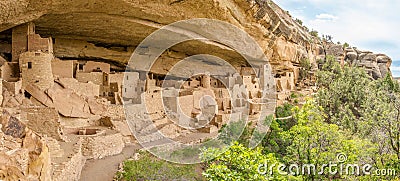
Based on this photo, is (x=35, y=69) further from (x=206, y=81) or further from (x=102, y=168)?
(x=206, y=81)

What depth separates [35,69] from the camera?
900 cm

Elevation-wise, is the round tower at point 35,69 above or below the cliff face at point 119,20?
below

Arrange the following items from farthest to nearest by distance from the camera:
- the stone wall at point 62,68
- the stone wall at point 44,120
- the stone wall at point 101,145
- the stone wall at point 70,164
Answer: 1. the stone wall at point 62,68
2. the stone wall at point 101,145
3. the stone wall at point 44,120
4. the stone wall at point 70,164

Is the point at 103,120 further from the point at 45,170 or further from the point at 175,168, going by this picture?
the point at 45,170

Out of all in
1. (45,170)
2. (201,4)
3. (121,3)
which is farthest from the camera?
(201,4)

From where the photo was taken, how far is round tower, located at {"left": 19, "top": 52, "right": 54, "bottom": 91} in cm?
891

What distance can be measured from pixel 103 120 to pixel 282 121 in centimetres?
845

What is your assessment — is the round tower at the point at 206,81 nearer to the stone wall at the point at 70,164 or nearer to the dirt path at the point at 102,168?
the dirt path at the point at 102,168

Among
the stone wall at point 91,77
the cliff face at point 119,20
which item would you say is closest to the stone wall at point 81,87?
the stone wall at point 91,77

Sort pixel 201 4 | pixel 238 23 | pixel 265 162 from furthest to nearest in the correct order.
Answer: pixel 238 23
pixel 201 4
pixel 265 162

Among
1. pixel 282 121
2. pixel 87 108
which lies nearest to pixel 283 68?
pixel 282 121

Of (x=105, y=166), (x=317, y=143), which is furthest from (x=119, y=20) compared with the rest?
(x=317, y=143)

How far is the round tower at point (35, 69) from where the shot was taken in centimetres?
891

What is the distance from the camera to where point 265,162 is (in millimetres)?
5457
